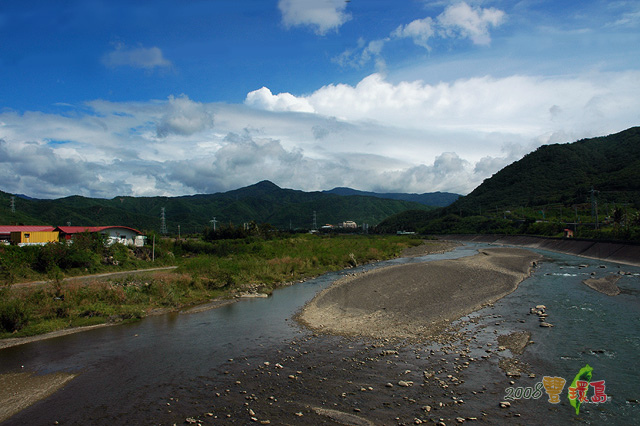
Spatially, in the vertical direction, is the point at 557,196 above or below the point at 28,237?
above

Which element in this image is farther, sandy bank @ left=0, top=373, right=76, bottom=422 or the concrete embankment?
the concrete embankment

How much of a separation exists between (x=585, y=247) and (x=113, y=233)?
228ft

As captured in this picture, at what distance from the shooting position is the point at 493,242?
331 ft

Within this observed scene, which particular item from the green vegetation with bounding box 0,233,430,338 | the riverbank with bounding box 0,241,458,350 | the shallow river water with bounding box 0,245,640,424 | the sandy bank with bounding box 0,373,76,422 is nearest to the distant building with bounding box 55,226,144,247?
the green vegetation with bounding box 0,233,430,338

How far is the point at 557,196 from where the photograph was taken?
121m

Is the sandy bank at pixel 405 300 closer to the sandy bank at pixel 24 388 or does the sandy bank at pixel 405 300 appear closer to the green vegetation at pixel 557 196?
the sandy bank at pixel 24 388

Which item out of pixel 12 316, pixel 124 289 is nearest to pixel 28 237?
pixel 124 289

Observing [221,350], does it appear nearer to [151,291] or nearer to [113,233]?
[151,291]

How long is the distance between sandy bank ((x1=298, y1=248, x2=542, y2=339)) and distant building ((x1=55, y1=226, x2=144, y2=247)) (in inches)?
1267

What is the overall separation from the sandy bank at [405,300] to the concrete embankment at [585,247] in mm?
17501

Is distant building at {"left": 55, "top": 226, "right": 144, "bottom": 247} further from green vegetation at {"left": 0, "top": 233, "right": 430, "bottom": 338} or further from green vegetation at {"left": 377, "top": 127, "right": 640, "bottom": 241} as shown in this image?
green vegetation at {"left": 377, "top": 127, "right": 640, "bottom": 241}

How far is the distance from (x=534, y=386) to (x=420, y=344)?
14.7ft

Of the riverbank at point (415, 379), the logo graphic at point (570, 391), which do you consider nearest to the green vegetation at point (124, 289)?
the riverbank at point (415, 379)

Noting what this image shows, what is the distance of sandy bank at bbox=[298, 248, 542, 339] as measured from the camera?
56.9ft
